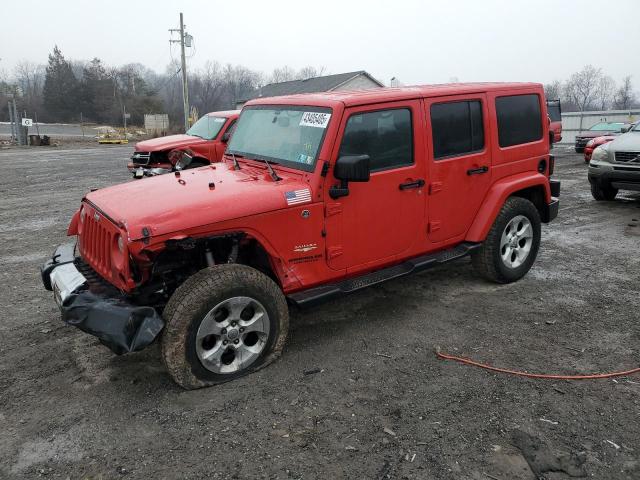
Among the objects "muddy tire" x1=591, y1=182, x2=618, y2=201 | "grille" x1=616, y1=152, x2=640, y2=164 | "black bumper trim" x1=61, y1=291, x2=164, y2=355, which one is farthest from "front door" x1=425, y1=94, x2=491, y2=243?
"muddy tire" x1=591, y1=182, x2=618, y2=201

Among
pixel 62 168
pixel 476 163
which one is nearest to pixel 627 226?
pixel 476 163

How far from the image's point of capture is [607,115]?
102 ft

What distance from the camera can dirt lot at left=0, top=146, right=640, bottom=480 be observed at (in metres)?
2.87

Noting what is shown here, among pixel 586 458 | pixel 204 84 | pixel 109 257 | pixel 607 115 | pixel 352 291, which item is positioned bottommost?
pixel 586 458

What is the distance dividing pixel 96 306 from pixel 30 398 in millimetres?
834

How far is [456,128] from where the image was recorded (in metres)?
4.74

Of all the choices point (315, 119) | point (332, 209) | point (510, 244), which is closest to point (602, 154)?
point (510, 244)

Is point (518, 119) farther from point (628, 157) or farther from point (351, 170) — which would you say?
point (628, 157)

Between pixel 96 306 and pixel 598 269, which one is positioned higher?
pixel 96 306

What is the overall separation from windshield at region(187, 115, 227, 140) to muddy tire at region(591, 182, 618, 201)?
783 centimetres

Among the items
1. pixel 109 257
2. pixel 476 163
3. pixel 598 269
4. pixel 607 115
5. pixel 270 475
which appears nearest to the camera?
pixel 270 475

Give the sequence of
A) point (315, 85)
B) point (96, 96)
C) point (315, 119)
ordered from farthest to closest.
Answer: point (96, 96) < point (315, 85) < point (315, 119)

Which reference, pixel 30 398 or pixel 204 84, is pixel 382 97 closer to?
pixel 30 398

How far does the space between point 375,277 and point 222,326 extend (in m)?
1.43
